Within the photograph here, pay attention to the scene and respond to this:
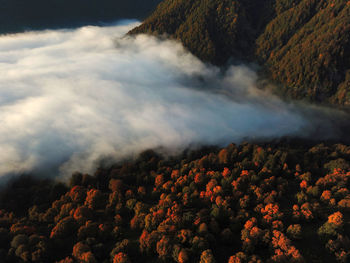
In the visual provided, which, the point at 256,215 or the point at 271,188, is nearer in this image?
the point at 256,215

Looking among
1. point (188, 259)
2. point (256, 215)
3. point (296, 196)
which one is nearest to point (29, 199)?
point (188, 259)

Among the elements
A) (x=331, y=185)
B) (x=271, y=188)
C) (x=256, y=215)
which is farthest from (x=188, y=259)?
(x=331, y=185)

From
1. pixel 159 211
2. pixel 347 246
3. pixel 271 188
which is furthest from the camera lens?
pixel 271 188

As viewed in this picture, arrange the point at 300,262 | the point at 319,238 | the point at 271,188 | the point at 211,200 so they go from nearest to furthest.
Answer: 1. the point at 300,262
2. the point at 319,238
3. the point at 211,200
4. the point at 271,188

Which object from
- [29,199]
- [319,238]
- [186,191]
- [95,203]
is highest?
[319,238]

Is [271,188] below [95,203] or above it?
above

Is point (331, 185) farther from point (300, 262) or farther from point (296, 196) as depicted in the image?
point (300, 262)
